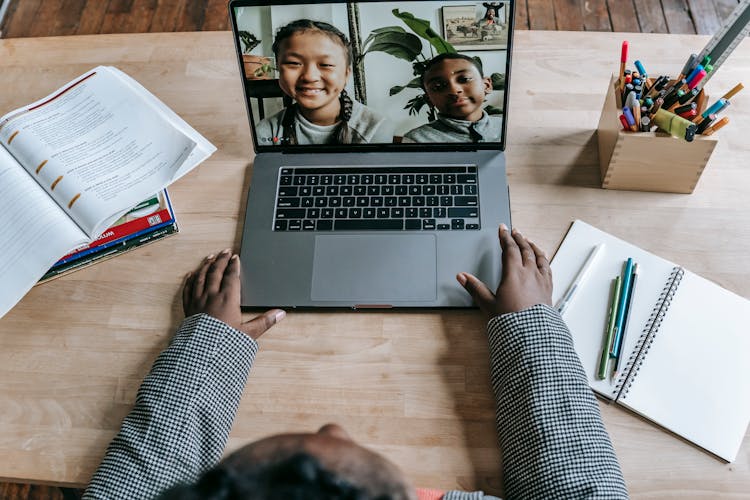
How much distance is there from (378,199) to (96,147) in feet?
1.42

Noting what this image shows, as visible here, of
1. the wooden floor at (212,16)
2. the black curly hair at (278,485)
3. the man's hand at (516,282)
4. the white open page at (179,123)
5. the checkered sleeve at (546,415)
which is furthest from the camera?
the wooden floor at (212,16)

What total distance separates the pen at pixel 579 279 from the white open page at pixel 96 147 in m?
0.58

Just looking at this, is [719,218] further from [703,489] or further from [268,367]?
[268,367]

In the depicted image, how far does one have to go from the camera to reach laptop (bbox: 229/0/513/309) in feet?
2.68

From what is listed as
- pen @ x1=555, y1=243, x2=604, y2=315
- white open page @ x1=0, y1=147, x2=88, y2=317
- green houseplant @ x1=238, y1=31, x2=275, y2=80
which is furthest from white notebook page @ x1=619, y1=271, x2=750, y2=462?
white open page @ x1=0, y1=147, x2=88, y2=317

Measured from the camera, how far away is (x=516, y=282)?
0.80 m

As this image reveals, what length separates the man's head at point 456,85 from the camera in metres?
0.83

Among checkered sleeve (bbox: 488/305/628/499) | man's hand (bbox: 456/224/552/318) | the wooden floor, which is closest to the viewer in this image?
checkered sleeve (bbox: 488/305/628/499)

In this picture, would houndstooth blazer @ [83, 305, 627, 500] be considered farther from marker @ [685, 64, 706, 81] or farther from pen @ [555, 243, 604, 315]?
marker @ [685, 64, 706, 81]

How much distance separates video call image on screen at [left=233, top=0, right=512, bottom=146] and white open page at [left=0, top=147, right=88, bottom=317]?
309mm

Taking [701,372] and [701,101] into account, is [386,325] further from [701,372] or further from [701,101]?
[701,101]

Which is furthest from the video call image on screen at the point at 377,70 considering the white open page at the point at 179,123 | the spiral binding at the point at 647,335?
the spiral binding at the point at 647,335

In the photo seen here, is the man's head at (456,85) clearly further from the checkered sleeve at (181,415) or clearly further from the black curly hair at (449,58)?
the checkered sleeve at (181,415)

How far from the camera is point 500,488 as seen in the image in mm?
710
